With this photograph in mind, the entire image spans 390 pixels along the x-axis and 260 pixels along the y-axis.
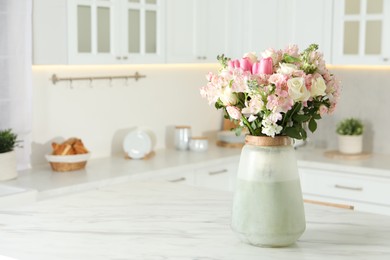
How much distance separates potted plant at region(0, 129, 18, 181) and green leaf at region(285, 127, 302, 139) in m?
2.06

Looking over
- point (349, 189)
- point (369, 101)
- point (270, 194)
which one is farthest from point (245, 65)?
point (369, 101)

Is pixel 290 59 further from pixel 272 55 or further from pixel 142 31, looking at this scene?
pixel 142 31

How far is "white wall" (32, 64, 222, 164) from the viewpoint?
13.7 feet

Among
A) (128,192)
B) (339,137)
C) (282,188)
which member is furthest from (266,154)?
(339,137)

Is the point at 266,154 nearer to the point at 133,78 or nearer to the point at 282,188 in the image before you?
the point at 282,188

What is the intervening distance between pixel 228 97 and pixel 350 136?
2855 millimetres

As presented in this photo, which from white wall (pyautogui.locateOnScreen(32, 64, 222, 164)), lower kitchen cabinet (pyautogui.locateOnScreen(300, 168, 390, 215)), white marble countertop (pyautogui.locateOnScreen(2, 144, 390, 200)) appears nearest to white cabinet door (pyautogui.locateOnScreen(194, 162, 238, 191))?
white marble countertop (pyautogui.locateOnScreen(2, 144, 390, 200))

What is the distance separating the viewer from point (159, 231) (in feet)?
7.39

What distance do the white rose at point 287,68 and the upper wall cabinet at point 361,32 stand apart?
8.45 feet

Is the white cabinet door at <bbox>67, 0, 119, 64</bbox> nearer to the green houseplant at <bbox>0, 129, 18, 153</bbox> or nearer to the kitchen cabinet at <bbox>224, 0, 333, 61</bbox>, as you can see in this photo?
the green houseplant at <bbox>0, 129, 18, 153</bbox>

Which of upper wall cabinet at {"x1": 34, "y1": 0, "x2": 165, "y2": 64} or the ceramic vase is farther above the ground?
upper wall cabinet at {"x1": 34, "y1": 0, "x2": 165, "y2": 64}

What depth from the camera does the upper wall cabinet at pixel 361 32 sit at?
14.3 ft

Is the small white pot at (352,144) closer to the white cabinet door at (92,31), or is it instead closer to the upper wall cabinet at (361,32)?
the upper wall cabinet at (361,32)

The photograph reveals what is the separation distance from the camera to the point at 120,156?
15.1 feet
